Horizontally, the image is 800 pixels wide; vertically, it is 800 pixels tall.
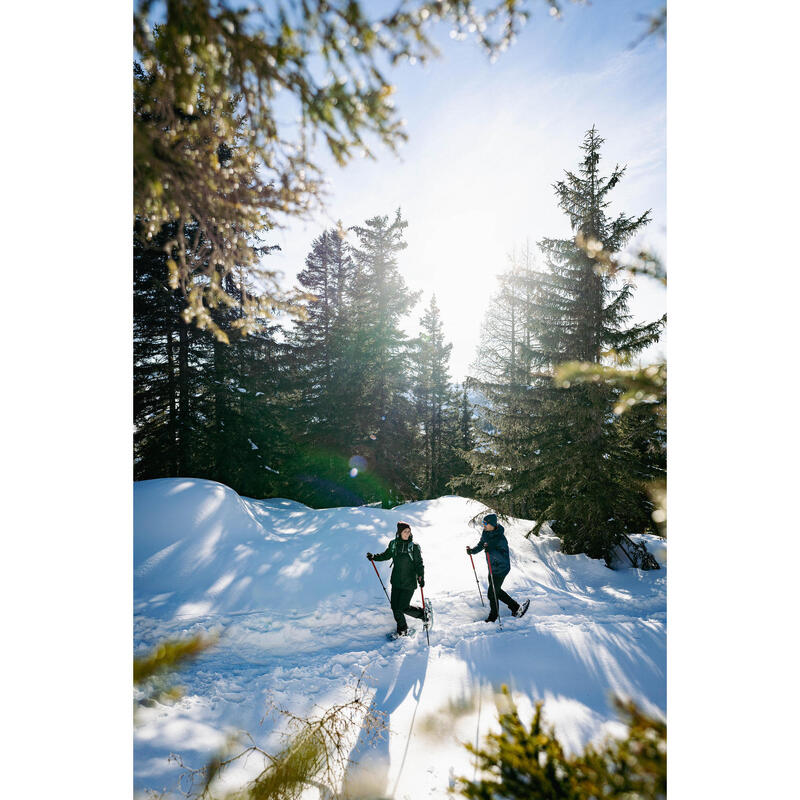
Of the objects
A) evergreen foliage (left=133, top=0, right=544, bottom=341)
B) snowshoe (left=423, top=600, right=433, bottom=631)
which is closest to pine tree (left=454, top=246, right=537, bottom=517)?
snowshoe (left=423, top=600, right=433, bottom=631)

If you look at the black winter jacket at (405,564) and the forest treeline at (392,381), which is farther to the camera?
the black winter jacket at (405,564)

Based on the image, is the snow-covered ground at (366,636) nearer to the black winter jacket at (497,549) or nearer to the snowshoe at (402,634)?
the snowshoe at (402,634)

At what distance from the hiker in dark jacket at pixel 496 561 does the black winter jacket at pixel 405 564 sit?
759 mm

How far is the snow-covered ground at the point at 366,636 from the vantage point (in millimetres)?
1823

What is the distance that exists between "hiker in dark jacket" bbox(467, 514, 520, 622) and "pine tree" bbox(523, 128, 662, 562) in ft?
7.92

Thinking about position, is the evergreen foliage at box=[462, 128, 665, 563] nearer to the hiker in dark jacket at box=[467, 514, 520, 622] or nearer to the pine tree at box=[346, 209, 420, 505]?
the pine tree at box=[346, 209, 420, 505]

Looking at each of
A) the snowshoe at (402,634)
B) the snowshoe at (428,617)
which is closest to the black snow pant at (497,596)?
the snowshoe at (428,617)

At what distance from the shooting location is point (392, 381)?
7.77 m

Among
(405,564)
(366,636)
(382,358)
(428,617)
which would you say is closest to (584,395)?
(382,358)

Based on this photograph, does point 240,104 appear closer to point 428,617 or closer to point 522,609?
point 428,617

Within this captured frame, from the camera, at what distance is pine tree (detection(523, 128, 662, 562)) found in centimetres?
561

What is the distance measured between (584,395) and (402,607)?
4.75 m
